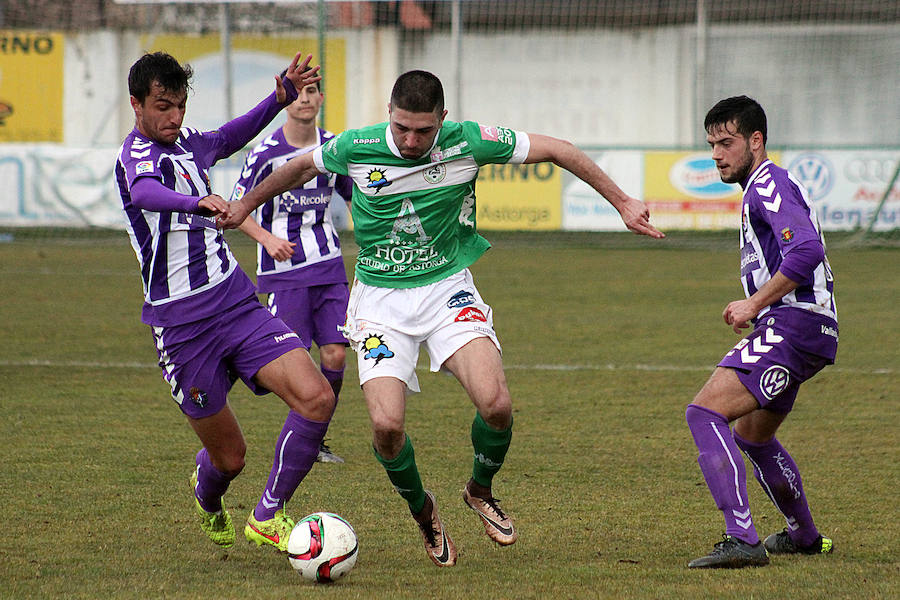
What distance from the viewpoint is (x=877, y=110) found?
26.2 metres

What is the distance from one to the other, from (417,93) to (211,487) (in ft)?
6.06

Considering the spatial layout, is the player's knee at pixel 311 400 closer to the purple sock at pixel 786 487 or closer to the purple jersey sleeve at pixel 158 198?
the purple jersey sleeve at pixel 158 198

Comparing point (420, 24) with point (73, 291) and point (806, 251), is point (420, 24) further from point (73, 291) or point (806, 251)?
point (806, 251)

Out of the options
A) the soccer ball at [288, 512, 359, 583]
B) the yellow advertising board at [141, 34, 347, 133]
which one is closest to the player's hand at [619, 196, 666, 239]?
the soccer ball at [288, 512, 359, 583]

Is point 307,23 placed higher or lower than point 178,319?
higher

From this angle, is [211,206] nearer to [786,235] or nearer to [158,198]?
[158,198]

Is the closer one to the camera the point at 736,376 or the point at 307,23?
the point at 736,376

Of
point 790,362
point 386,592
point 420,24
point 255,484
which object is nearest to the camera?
point 386,592

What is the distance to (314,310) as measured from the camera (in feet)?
24.3

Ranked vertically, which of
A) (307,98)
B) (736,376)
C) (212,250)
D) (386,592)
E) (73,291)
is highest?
(307,98)

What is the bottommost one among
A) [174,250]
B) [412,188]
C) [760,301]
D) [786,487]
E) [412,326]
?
[786,487]

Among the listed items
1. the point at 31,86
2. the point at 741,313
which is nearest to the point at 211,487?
the point at 741,313

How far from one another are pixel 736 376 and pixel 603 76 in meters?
23.3

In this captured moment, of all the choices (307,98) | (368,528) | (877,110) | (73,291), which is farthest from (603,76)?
(368,528)
